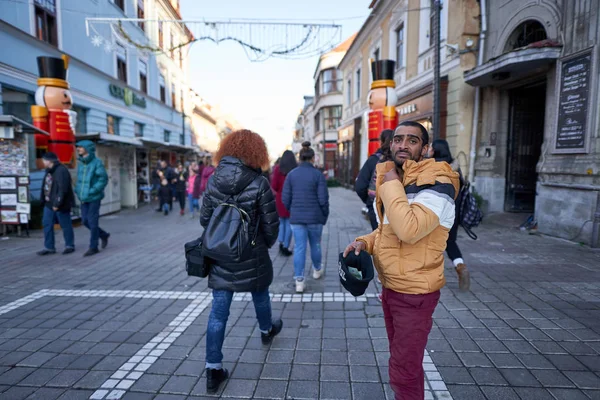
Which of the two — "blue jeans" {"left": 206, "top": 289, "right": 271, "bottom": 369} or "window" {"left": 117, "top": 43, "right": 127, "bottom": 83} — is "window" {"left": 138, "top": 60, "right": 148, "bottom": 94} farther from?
"blue jeans" {"left": 206, "top": 289, "right": 271, "bottom": 369}

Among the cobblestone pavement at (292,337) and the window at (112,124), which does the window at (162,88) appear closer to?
the window at (112,124)

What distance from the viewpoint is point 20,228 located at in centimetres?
877

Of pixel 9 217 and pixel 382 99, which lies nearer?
pixel 9 217

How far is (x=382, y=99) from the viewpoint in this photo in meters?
9.65

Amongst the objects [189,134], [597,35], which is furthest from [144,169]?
[597,35]

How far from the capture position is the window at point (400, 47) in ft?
48.6

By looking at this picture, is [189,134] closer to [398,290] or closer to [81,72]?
[81,72]

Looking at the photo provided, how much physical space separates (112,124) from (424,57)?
42.2 ft

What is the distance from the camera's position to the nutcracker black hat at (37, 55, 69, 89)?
9102mm

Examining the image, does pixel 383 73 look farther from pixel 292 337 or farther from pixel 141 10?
pixel 141 10

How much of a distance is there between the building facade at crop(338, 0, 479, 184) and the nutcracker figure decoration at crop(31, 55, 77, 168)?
8.78 metres

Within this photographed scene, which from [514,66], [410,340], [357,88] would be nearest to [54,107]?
[410,340]

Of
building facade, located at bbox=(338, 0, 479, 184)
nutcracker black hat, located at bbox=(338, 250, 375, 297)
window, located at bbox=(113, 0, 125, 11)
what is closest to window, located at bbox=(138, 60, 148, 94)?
window, located at bbox=(113, 0, 125, 11)

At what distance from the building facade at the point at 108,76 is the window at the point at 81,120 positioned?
4 cm
